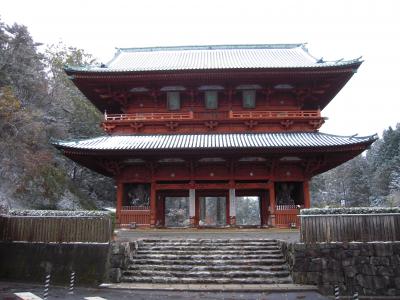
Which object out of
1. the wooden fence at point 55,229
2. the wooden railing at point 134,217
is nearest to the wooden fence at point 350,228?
the wooden fence at point 55,229

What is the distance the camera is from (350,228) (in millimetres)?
13680

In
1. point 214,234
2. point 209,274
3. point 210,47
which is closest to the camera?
point 209,274

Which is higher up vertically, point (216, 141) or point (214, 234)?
point (216, 141)

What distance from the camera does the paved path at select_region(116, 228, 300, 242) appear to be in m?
17.4

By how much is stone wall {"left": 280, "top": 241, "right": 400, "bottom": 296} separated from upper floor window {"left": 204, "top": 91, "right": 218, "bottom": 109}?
1294 cm

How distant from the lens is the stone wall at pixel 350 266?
1304 cm

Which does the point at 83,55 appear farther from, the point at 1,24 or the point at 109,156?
the point at 109,156

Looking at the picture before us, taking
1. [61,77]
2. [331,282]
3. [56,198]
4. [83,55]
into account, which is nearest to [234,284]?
[331,282]

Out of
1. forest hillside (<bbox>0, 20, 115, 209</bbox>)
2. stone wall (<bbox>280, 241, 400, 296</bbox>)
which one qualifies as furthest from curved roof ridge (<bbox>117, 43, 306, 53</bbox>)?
stone wall (<bbox>280, 241, 400, 296</bbox>)

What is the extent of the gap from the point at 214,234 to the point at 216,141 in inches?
231

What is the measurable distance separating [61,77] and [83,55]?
5.49 metres

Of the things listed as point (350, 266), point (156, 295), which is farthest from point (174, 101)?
point (350, 266)

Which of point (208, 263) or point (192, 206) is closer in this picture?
point (208, 263)

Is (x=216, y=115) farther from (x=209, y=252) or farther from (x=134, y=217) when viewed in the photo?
(x=209, y=252)
